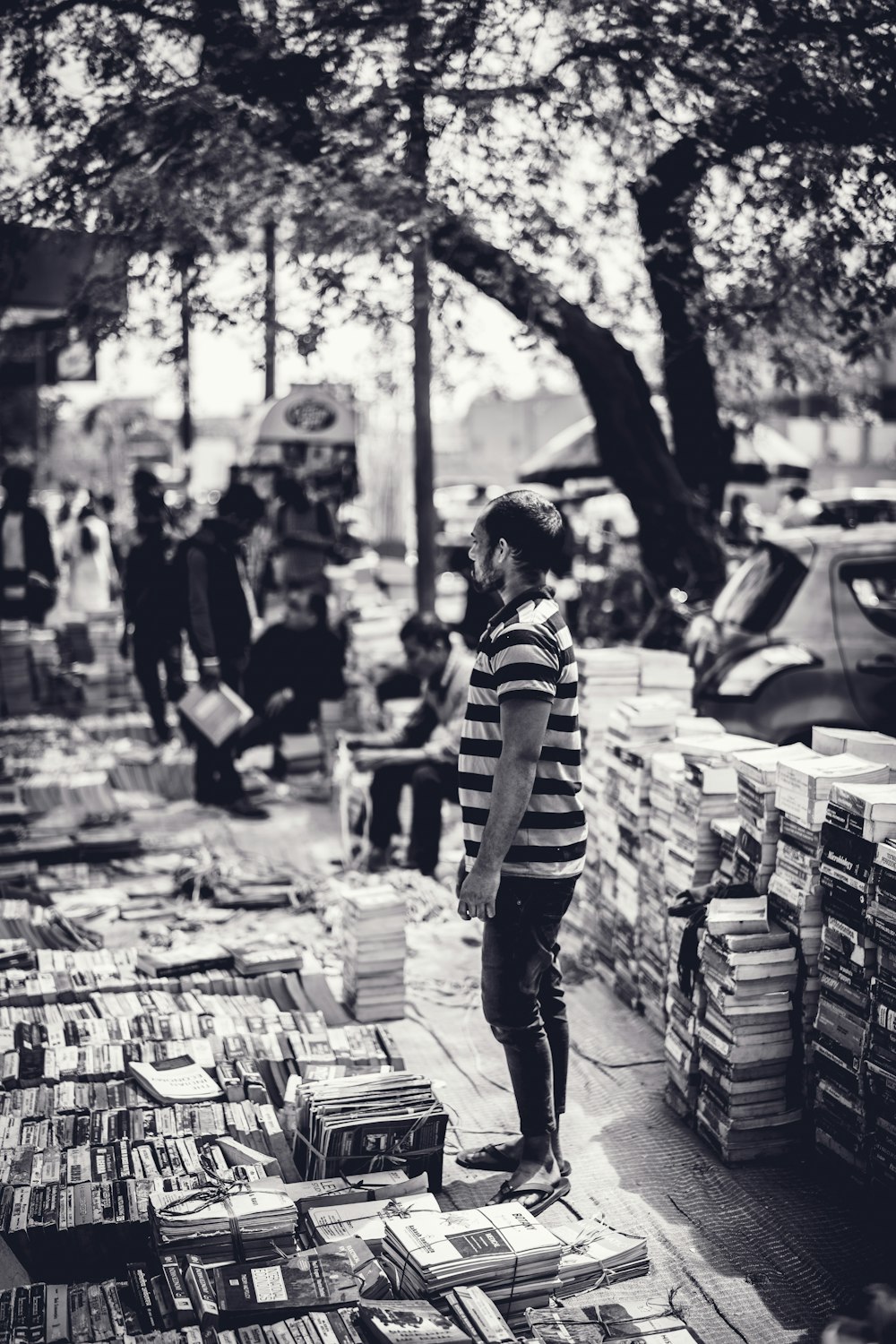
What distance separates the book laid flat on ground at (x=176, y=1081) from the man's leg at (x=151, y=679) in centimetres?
643

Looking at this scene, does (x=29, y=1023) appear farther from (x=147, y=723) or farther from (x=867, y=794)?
(x=147, y=723)

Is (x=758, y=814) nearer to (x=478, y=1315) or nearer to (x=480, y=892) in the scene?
(x=480, y=892)

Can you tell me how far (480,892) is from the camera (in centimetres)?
374

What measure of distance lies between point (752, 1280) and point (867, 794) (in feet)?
4.62

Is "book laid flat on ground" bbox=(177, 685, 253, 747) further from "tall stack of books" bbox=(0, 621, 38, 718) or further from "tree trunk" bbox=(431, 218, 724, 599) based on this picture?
"tall stack of books" bbox=(0, 621, 38, 718)

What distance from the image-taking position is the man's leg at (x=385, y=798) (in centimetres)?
727

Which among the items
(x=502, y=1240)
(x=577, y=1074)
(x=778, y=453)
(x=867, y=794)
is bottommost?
(x=577, y=1074)

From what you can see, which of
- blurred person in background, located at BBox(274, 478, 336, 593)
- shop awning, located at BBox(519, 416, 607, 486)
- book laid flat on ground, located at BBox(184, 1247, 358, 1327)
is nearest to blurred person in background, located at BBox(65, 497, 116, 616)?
blurred person in background, located at BBox(274, 478, 336, 593)

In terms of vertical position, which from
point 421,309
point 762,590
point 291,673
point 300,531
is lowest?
point 291,673

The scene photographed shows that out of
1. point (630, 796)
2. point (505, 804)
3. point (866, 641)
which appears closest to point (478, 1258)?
point (505, 804)

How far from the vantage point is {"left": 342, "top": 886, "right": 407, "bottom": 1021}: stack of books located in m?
5.45

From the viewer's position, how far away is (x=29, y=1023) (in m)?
4.85

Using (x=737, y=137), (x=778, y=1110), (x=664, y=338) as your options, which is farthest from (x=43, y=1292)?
(x=664, y=338)

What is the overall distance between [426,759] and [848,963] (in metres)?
3.46
